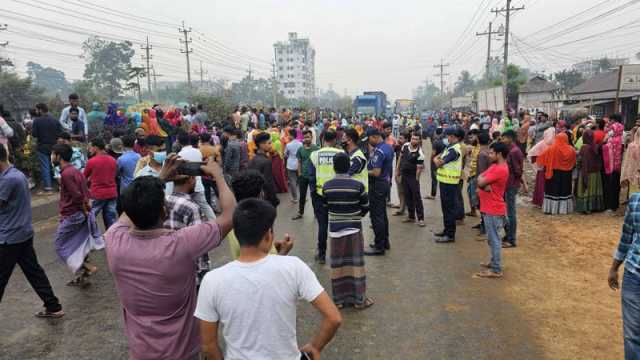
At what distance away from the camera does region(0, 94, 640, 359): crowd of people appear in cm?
207

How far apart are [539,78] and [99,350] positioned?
58.0m

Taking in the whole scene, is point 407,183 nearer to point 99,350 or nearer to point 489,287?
point 489,287

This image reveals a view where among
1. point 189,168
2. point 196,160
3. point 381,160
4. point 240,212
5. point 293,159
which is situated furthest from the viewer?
point 293,159

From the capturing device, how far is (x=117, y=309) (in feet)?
16.9

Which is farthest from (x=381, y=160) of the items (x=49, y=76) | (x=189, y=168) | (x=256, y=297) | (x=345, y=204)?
(x=49, y=76)

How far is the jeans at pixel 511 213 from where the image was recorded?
7137 millimetres

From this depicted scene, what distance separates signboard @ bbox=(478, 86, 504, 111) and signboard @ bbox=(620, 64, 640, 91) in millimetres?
14476

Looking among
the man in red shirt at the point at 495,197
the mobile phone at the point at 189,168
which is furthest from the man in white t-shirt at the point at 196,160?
the man in red shirt at the point at 495,197

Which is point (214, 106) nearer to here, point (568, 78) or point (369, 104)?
point (369, 104)

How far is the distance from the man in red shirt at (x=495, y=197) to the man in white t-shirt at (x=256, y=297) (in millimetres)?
4348

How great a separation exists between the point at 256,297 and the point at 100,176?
533 centimetres

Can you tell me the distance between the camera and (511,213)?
7.19 metres

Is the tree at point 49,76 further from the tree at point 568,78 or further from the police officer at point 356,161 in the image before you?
the police officer at point 356,161

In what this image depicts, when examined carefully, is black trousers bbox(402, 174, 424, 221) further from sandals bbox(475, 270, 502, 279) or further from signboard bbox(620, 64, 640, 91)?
signboard bbox(620, 64, 640, 91)
